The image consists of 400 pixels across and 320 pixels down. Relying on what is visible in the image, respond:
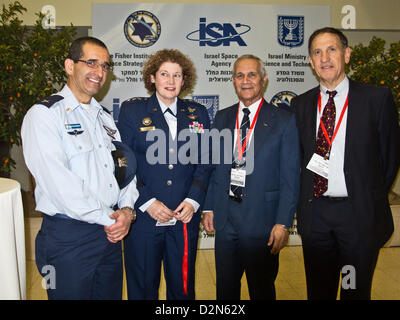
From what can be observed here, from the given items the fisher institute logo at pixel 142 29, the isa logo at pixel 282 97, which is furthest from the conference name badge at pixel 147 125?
the isa logo at pixel 282 97

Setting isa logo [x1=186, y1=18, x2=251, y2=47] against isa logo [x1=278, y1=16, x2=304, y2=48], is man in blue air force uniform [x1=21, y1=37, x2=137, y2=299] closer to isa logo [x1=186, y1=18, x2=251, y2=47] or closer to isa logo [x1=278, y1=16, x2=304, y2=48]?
isa logo [x1=186, y1=18, x2=251, y2=47]

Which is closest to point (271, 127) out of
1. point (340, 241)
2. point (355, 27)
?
point (340, 241)

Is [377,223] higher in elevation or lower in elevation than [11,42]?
lower

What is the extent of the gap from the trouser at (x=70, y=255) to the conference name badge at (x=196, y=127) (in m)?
0.88

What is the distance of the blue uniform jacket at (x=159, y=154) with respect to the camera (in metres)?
2.26

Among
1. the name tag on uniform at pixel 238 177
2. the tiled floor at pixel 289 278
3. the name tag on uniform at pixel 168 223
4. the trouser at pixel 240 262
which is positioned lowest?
the tiled floor at pixel 289 278

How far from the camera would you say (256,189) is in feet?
7.30

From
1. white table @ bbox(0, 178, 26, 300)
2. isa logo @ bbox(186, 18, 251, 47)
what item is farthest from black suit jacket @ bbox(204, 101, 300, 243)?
isa logo @ bbox(186, 18, 251, 47)

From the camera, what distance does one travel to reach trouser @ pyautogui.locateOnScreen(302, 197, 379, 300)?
2.12 m

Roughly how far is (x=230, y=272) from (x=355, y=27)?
461 centimetres

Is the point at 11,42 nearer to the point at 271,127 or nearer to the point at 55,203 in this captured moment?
the point at 55,203

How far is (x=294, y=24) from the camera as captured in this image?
4.46 meters

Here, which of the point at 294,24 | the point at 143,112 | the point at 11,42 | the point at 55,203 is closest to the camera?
the point at 55,203

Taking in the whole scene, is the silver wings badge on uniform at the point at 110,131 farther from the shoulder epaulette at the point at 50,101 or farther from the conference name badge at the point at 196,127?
the conference name badge at the point at 196,127
